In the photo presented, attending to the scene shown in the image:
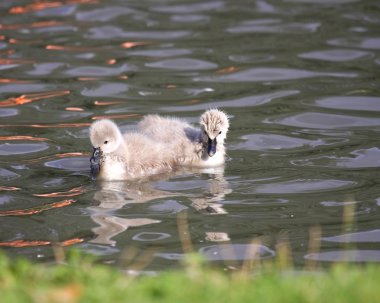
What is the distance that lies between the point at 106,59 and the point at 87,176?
14.1 feet

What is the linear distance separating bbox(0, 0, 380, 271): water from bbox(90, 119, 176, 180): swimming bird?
0.18 meters

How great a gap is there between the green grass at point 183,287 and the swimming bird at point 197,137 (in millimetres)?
4200

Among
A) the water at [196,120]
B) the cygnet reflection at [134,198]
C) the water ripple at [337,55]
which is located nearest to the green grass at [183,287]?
the water at [196,120]

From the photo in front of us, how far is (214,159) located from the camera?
32.1ft

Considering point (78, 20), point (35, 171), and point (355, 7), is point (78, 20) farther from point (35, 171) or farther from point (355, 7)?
point (35, 171)

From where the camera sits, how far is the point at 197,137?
1001 centimetres

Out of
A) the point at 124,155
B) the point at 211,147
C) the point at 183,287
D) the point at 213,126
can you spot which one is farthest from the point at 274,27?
the point at 183,287

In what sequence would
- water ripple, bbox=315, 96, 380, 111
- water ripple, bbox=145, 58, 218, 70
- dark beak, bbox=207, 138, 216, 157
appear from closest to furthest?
dark beak, bbox=207, 138, 216, 157 < water ripple, bbox=315, 96, 380, 111 < water ripple, bbox=145, 58, 218, 70

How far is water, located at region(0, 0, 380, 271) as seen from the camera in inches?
308

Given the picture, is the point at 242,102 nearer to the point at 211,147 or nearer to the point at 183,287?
the point at 211,147

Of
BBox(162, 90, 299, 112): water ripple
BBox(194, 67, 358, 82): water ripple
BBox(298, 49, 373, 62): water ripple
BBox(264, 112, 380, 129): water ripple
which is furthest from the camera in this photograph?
BBox(298, 49, 373, 62): water ripple

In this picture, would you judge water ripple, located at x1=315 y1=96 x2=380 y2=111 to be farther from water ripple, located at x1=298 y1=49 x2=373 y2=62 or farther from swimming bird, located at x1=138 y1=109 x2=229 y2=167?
swimming bird, located at x1=138 y1=109 x2=229 y2=167

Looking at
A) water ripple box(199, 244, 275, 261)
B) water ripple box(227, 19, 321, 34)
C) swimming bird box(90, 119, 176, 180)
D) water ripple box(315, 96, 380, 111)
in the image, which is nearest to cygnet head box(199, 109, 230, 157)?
swimming bird box(90, 119, 176, 180)

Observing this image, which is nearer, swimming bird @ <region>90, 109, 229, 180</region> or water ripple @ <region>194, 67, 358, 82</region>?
swimming bird @ <region>90, 109, 229, 180</region>
